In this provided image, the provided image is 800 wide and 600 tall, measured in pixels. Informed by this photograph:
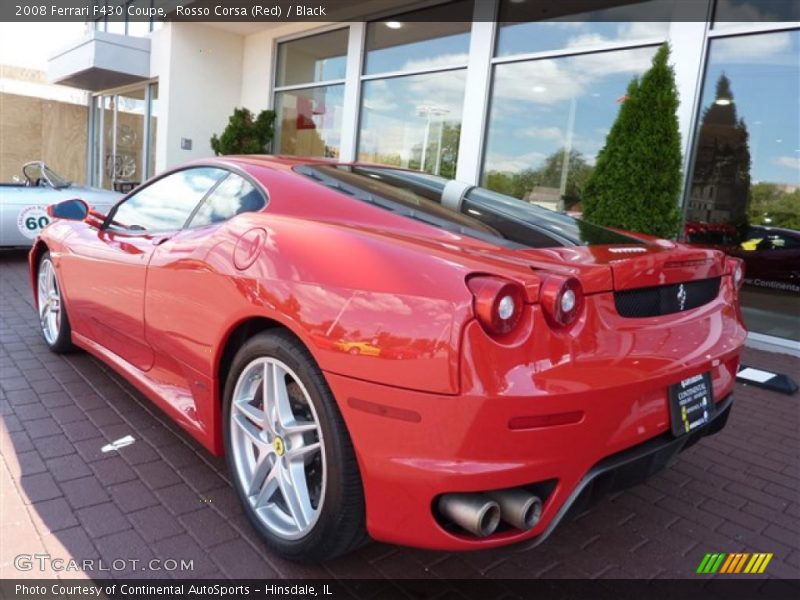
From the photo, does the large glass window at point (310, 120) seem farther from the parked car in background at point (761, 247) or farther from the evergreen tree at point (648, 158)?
the parked car in background at point (761, 247)

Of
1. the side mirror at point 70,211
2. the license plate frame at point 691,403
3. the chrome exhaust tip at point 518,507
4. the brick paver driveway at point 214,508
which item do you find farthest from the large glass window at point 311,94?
the chrome exhaust tip at point 518,507

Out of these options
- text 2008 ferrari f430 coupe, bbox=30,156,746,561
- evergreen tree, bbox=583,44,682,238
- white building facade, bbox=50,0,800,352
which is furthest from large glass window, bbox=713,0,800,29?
text 2008 ferrari f430 coupe, bbox=30,156,746,561

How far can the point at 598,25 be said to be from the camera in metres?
7.42

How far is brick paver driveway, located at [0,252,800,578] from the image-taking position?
2172mm

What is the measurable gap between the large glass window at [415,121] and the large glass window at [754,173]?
3548 mm

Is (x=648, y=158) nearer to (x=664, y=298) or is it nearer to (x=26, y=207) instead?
(x=664, y=298)

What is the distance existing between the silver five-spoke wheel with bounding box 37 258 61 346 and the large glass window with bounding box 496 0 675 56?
628 cm

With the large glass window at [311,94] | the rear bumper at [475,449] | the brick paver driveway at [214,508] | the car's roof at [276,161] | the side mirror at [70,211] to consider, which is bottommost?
the brick paver driveway at [214,508]

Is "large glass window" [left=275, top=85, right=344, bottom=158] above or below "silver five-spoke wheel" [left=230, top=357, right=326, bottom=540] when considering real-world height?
above

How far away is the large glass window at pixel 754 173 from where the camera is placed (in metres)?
6.14

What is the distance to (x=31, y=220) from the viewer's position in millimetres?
7727

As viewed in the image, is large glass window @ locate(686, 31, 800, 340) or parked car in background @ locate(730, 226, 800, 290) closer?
large glass window @ locate(686, 31, 800, 340)

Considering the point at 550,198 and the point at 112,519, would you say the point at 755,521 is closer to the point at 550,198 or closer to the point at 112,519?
the point at 112,519

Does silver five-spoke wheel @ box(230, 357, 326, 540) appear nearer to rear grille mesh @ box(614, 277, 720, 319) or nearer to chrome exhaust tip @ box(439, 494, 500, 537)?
chrome exhaust tip @ box(439, 494, 500, 537)
